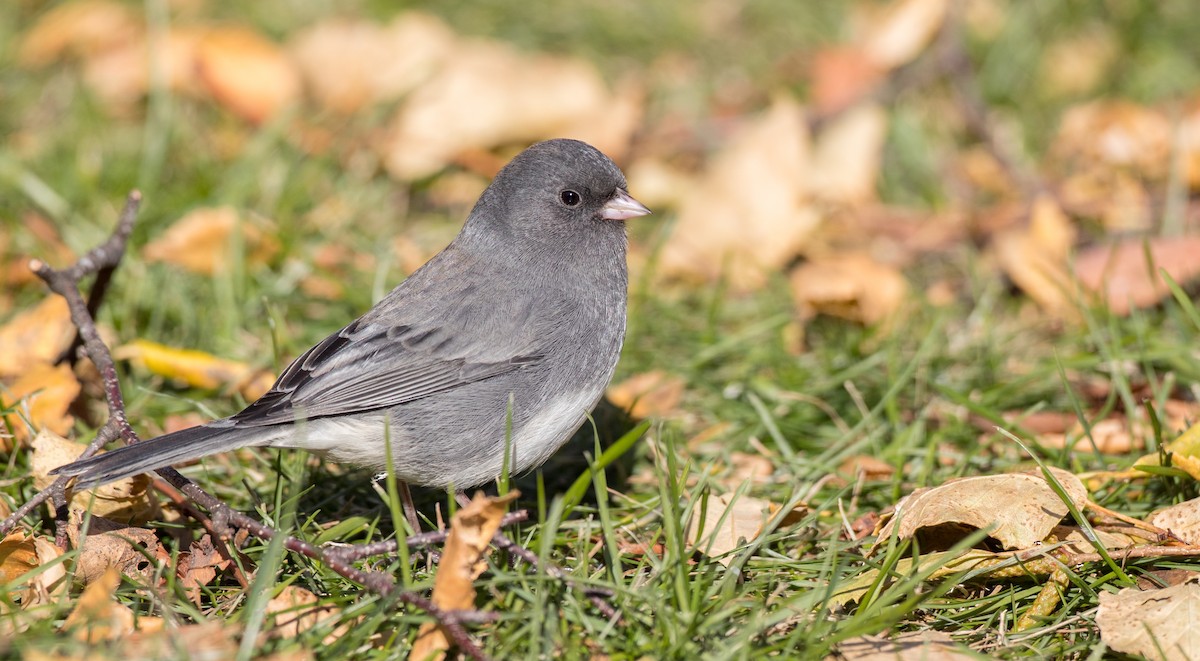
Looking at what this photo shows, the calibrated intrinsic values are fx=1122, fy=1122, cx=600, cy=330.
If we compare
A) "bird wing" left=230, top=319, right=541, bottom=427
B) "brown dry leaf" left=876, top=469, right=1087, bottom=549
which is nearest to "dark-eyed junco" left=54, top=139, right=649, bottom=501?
"bird wing" left=230, top=319, right=541, bottom=427

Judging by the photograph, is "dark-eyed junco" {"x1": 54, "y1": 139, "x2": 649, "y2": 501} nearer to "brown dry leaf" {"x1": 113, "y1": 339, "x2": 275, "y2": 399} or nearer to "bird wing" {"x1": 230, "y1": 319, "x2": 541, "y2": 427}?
"bird wing" {"x1": 230, "y1": 319, "x2": 541, "y2": 427}

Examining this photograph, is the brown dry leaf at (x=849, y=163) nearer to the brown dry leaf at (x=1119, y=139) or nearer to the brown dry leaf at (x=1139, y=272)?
the brown dry leaf at (x=1119, y=139)

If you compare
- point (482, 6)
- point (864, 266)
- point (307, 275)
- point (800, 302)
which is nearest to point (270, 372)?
point (307, 275)

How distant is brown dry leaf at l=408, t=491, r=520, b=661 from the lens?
1939 mm

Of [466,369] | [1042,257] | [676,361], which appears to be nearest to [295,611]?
[466,369]

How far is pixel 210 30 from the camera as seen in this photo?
4801 mm

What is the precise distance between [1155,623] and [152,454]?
185cm

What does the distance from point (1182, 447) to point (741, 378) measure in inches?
47.7

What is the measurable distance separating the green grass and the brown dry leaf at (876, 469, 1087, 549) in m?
0.12

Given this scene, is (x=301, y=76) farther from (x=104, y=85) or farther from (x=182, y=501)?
(x=182, y=501)

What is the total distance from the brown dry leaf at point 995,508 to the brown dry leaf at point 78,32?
161 inches

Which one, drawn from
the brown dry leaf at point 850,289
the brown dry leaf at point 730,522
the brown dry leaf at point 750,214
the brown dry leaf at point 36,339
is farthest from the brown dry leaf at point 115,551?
the brown dry leaf at point 750,214

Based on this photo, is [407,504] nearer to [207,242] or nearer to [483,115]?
[207,242]

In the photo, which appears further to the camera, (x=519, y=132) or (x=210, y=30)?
(x=210, y=30)
